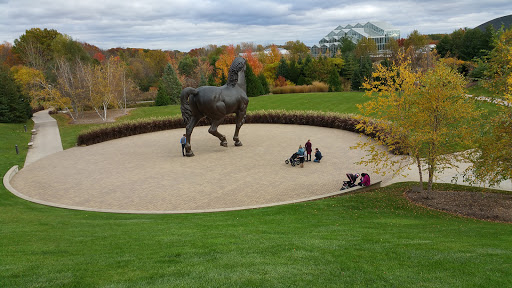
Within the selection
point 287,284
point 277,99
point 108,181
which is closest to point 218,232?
point 287,284

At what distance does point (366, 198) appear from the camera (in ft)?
40.0

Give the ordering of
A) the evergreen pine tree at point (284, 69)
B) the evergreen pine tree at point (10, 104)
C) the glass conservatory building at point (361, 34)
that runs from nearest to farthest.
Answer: the evergreen pine tree at point (10, 104) → the evergreen pine tree at point (284, 69) → the glass conservatory building at point (361, 34)

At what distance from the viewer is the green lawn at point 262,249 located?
5680 mm

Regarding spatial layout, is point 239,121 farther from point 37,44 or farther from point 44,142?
point 37,44

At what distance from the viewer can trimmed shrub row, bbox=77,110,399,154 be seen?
85.8ft

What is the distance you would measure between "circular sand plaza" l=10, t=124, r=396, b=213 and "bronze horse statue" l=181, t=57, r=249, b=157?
1958mm

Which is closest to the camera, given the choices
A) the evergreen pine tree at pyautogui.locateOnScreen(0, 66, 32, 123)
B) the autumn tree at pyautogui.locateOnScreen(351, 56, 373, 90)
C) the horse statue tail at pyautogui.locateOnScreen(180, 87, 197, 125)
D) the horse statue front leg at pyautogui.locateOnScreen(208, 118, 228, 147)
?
the horse statue tail at pyautogui.locateOnScreen(180, 87, 197, 125)

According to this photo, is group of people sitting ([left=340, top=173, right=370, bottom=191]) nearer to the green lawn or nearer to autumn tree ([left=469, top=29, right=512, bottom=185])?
the green lawn

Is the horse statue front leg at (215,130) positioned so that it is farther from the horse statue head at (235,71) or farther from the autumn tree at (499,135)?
the autumn tree at (499,135)

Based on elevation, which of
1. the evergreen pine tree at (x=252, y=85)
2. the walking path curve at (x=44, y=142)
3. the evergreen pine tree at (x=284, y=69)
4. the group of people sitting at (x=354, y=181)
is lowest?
the group of people sitting at (x=354, y=181)

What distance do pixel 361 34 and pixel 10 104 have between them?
82.3 meters

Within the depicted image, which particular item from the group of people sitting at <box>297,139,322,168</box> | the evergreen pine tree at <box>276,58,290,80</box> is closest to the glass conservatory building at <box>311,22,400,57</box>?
the evergreen pine tree at <box>276,58,290,80</box>

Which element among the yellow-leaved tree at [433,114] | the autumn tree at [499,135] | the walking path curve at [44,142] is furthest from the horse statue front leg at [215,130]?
the autumn tree at [499,135]

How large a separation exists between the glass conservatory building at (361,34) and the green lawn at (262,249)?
87.6 m
